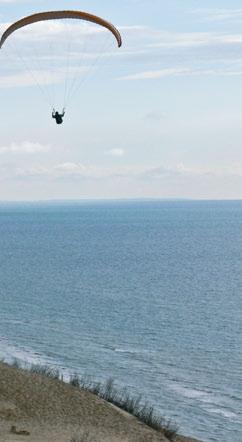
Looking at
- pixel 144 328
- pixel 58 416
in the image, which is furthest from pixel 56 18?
pixel 144 328

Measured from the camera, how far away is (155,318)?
6562cm

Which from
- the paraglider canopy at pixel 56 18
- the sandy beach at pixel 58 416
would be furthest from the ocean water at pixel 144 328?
the paraglider canopy at pixel 56 18

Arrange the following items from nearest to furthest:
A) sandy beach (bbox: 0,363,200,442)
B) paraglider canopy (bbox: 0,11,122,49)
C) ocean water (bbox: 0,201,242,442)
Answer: sandy beach (bbox: 0,363,200,442)
paraglider canopy (bbox: 0,11,122,49)
ocean water (bbox: 0,201,242,442)

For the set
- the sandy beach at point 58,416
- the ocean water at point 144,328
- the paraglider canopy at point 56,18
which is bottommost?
the ocean water at point 144,328

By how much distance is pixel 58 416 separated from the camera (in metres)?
27.7

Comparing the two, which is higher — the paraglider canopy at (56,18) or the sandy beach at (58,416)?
the paraglider canopy at (56,18)

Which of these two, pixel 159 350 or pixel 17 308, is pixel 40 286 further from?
pixel 159 350

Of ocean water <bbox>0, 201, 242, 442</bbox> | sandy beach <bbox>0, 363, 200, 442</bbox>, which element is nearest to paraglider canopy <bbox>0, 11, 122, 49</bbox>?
sandy beach <bbox>0, 363, 200, 442</bbox>

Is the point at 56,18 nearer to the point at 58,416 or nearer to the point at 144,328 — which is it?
the point at 58,416

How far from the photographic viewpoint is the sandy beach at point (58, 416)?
2552 centimetres

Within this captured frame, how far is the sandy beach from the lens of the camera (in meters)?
25.5

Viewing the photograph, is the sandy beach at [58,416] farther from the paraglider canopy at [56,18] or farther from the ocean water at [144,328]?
the paraglider canopy at [56,18]

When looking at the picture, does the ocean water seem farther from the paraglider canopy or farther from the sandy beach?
the paraglider canopy

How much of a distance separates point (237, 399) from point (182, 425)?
5673 millimetres
